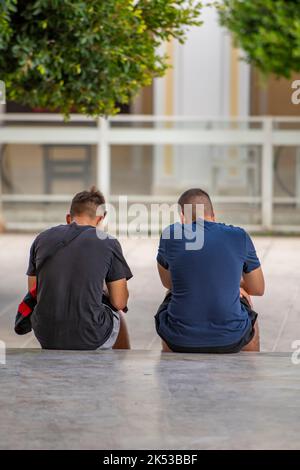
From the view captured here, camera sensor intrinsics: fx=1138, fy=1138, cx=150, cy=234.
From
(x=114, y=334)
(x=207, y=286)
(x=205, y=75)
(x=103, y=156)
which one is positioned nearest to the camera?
(x=207, y=286)

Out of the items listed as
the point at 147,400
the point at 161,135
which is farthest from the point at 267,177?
the point at 147,400

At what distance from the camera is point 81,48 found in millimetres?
8516

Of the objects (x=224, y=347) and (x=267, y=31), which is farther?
(x=267, y=31)

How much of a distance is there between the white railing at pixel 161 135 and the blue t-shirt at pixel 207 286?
7571 mm

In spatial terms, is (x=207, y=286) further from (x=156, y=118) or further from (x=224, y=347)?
(x=156, y=118)

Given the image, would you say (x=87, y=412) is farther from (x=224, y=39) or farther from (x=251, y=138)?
(x=224, y=39)

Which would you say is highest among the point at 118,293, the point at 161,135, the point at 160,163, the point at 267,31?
the point at 267,31

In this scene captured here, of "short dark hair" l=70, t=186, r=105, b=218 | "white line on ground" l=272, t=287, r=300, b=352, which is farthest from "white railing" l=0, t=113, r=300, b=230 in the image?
"short dark hair" l=70, t=186, r=105, b=218

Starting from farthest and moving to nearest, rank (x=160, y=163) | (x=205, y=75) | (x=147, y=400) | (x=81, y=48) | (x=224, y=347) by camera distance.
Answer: (x=205, y=75), (x=160, y=163), (x=81, y=48), (x=224, y=347), (x=147, y=400)

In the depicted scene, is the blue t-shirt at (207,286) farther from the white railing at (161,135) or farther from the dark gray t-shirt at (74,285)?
the white railing at (161,135)

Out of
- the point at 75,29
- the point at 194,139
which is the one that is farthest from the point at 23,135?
the point at 75,29

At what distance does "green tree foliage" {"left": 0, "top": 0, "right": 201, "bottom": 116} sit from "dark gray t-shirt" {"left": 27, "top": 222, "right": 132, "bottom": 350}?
214 cm

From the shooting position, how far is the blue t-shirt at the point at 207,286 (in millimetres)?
6188

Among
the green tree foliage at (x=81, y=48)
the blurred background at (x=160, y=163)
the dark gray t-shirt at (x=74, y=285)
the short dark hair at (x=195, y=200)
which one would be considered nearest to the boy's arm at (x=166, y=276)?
the dark gray t-shirt at (x=74, y=285)
